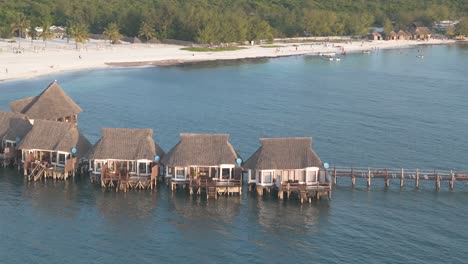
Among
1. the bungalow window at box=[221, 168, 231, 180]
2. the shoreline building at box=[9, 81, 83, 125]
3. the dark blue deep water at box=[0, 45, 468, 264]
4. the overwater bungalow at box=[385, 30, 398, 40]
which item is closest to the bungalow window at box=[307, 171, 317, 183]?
the dark blue deep water at box=[0, 45, 468, 264]

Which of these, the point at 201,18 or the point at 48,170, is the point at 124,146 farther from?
the point at 201,18

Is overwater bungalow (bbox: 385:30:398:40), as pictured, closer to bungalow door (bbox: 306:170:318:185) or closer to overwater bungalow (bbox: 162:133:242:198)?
bungalow door (bbox: 306:170:318:185)

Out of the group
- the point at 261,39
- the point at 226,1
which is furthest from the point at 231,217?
the point at 226,1

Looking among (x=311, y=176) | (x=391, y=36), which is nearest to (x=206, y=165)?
(x=311, y=176)

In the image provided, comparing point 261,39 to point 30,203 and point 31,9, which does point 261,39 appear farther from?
point 30,203

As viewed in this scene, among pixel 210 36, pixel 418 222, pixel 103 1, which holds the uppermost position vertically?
pixel 103 1
